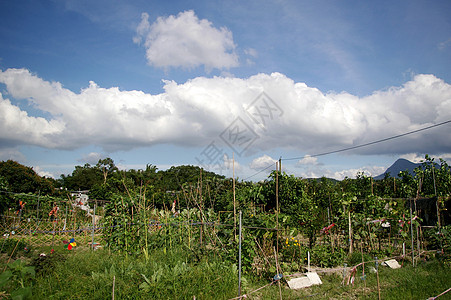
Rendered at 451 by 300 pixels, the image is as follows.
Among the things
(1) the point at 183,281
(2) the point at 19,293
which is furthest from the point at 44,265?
(1) the point at 183,281

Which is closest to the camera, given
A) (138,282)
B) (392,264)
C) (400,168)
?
(138,282)

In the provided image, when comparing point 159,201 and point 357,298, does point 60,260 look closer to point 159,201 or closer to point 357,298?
point 357,298

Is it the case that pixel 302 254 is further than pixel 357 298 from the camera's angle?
Yes

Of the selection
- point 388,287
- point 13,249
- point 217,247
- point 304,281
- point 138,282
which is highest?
point 217,247

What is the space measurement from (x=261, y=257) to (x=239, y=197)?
4.66 m

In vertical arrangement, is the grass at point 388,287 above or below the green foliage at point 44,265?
below

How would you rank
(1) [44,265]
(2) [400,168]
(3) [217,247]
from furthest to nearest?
(2) [400,168]
(3) [217,247]
(1) [44,265]

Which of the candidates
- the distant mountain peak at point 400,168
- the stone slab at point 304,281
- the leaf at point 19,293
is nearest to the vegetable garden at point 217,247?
the leaf at point 19,293

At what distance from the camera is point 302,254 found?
617cm

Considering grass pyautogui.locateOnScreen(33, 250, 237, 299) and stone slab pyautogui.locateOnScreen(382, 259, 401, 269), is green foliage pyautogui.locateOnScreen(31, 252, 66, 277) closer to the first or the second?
grass pyautogui.locateOnScreen(33, 250, 237, 299)

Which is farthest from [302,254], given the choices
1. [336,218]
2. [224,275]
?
[224,275]

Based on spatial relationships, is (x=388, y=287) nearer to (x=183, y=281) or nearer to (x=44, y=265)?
(x=183, y=281)

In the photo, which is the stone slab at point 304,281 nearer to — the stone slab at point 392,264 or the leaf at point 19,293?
the stone slab at point 392,264

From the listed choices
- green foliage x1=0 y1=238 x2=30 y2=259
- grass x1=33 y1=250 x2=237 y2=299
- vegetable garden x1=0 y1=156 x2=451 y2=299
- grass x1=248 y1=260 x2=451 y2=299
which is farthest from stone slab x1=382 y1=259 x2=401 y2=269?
green foliage x1=0 y1=238 x2=30 y2=259
